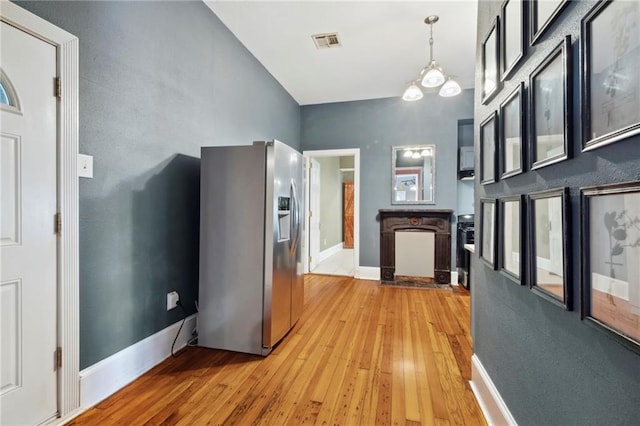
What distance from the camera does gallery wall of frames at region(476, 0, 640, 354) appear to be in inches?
26.3

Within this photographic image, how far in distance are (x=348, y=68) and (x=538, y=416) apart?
3831mm

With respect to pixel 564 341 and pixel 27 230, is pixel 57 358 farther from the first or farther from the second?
pixel 564 341

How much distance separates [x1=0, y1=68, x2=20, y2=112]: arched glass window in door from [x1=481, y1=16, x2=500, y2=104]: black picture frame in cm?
231

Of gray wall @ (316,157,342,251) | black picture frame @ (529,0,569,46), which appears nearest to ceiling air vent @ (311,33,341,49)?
black picture frame @ (529,0,569,46)

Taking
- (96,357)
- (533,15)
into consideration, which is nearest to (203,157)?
(96,357)

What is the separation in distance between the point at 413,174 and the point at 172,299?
12.6 feet

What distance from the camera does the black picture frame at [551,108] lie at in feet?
2.90

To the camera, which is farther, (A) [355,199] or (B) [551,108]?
(A) [355,199]

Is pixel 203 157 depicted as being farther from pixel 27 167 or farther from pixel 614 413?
pixel 614 413

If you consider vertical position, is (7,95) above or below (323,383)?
above

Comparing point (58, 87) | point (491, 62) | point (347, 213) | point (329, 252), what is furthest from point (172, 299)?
point (347, 213)

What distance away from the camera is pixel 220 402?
1.69m

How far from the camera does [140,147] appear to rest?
1978 mm

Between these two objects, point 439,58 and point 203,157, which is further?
point 439,58
